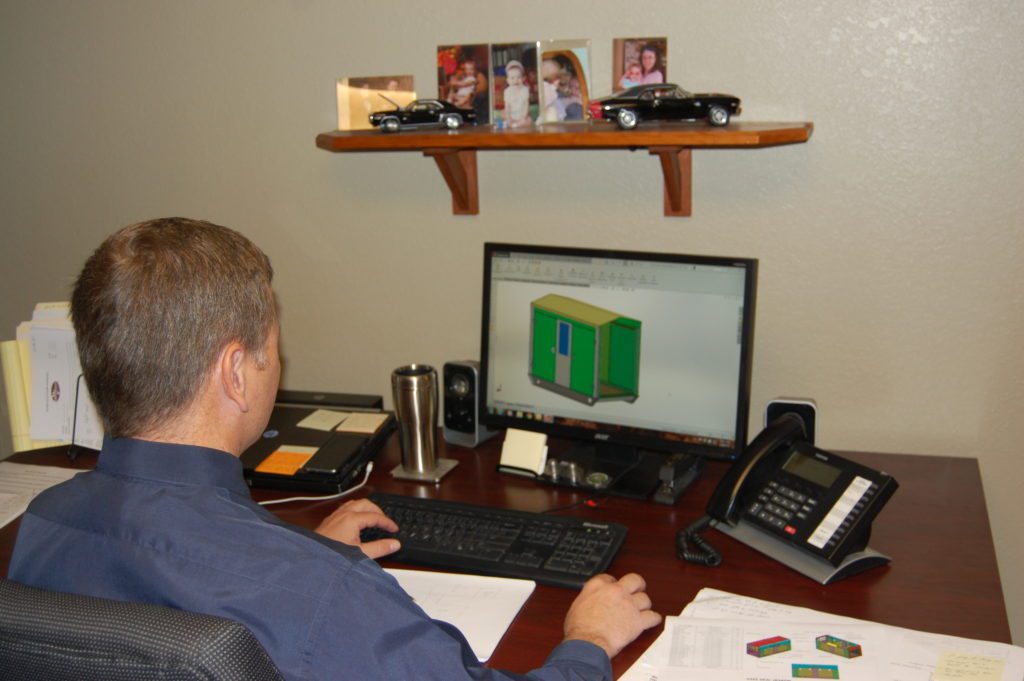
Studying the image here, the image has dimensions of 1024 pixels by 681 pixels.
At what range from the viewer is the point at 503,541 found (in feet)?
5.49

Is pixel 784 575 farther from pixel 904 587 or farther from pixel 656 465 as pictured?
pixel 656 465

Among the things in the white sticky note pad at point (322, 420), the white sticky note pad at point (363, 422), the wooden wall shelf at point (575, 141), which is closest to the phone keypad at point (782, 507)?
the wooden wall shelf at point (575, 141)

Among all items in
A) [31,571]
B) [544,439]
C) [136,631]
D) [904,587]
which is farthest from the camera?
[544,439]

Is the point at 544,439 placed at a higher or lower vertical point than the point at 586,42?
lower

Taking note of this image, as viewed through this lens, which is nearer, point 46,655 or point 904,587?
point 46,655

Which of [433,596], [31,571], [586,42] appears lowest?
[433,596]

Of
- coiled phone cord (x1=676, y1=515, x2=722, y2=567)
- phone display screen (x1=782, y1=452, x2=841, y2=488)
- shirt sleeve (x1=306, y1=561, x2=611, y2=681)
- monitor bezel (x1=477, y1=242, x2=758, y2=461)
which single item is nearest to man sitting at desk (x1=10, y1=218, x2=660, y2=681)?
shirt sleeve (x1=306, y1=561, x2=611, y2=681)

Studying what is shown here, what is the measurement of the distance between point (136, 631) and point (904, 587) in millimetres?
1159

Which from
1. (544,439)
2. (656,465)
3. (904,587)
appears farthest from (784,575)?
(544,439)

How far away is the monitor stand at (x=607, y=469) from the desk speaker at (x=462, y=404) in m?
0.18

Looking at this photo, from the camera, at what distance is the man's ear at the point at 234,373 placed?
47.0 inches

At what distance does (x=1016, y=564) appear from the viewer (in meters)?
2.02

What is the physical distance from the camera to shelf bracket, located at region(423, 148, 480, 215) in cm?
210

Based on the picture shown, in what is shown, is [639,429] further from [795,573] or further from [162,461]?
[162,461]
